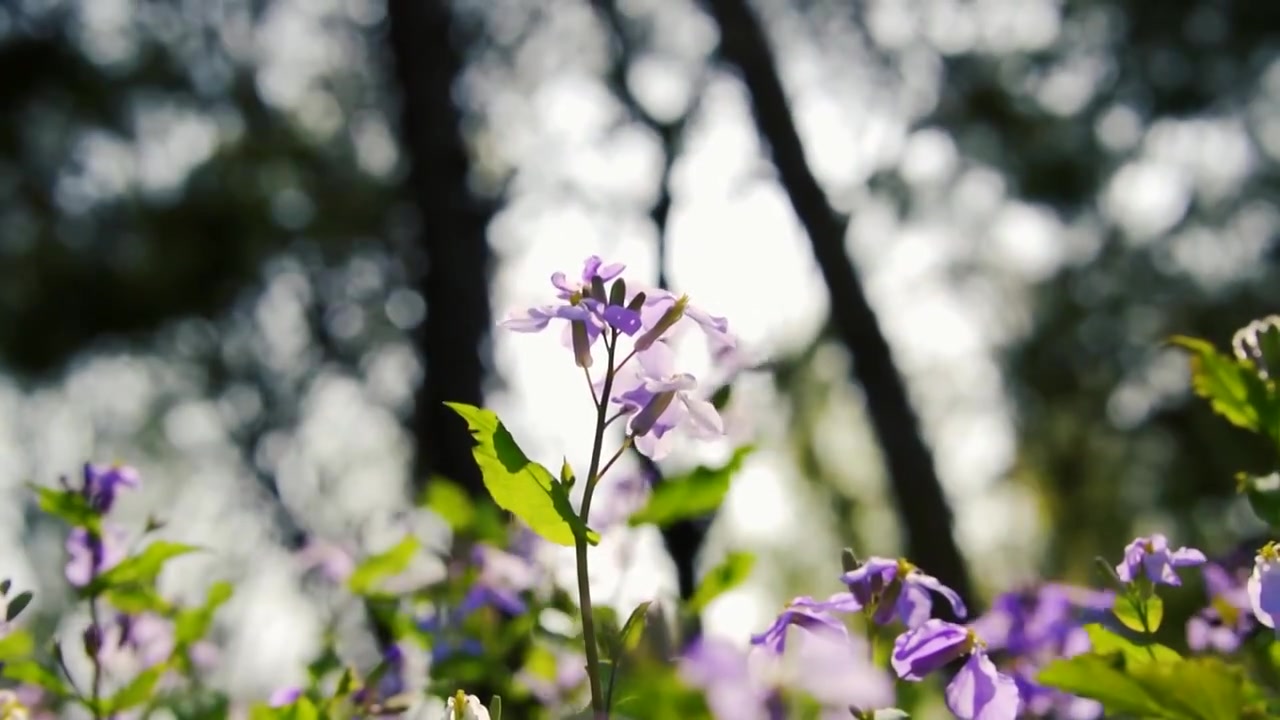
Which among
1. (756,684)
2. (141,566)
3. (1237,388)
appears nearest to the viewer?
(756,684)

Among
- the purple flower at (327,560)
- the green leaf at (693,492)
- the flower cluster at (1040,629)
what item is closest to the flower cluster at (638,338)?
the green leaf at (693,492)

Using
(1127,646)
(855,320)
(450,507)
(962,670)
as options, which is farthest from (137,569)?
(855,320)

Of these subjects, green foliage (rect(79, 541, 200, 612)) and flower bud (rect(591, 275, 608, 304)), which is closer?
flower bud (rect(591, 275, 608, 304))

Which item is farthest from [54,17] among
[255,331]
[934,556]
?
[934,556]

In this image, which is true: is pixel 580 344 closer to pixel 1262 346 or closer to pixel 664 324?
pixel 664 324

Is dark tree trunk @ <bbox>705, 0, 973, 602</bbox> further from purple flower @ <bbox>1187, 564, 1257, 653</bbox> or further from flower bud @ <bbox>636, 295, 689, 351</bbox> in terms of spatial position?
flower bud @ <bbox>636, 295, 689, 351</bbox>

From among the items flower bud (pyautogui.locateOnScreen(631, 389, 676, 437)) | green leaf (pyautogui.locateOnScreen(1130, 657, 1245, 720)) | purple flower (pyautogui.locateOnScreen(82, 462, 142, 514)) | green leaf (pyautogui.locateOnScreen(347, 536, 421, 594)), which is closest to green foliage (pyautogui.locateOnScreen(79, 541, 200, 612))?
purple flower (pyautogui.locateOnScreen(82, 462, 142, 514))

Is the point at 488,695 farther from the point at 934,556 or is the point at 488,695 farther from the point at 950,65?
the point at 950,65
